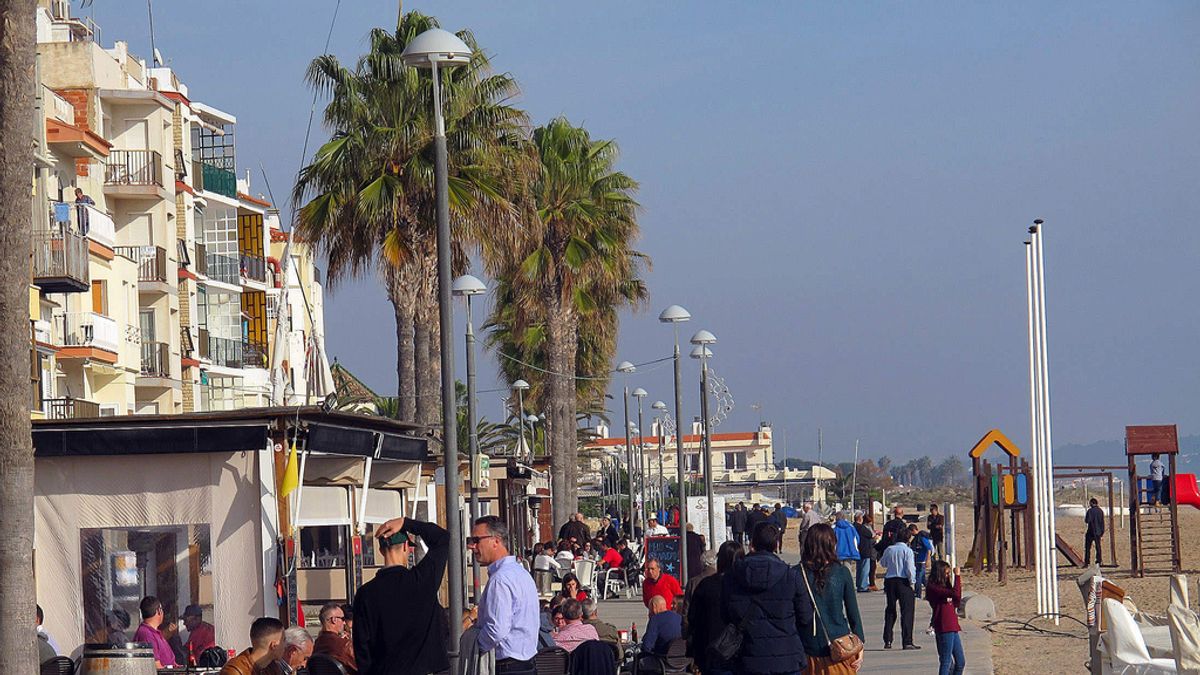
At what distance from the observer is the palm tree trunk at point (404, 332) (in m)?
31.3

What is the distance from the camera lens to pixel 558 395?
146 ft

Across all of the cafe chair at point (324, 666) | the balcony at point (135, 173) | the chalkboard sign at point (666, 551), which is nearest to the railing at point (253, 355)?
the balcony at point (135, 173)

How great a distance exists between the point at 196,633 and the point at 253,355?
56.7 m

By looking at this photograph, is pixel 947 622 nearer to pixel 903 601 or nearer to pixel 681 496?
pixel 903 601

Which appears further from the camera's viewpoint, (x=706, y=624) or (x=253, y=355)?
(x=253, y=355)

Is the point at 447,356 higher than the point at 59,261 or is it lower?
lower

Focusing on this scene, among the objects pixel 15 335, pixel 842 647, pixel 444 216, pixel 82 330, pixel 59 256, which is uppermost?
pixel 59 256

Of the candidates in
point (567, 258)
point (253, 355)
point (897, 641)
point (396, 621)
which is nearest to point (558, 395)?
point (567, 258)

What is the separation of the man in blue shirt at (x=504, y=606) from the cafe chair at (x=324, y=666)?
97 cm

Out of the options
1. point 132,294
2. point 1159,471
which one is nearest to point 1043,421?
point 1159,471

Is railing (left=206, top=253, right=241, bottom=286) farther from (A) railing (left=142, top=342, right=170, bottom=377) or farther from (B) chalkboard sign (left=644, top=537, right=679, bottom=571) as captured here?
(B) chalkboard sign (left=644, top=537, right=679, bottom=571)

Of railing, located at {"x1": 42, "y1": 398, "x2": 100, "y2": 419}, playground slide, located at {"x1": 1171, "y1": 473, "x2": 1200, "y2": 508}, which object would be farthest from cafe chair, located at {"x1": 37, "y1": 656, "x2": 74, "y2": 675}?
playground slide, located at {"x1": 1171, "y1": 473, "x2": 1200, "y2": 508}

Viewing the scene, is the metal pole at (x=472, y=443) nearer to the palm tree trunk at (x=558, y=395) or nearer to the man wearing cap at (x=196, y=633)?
the man wearing cap at (x=196, y=633)

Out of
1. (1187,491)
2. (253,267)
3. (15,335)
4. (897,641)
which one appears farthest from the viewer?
(253,267)
